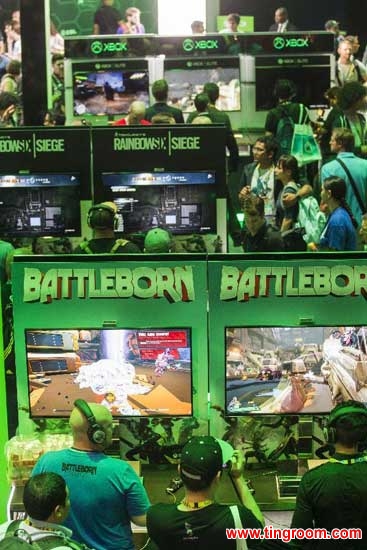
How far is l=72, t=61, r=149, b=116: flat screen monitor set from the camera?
12.8 meters

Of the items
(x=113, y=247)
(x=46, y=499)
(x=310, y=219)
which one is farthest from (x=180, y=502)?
(x=310, y=219)

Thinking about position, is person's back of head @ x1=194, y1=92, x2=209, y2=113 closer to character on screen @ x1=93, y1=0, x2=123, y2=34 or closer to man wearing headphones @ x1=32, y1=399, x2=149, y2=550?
man wearing headphones @ x1=32, y1=399, x2=149, y2=550

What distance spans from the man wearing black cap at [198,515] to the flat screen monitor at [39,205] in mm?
5089

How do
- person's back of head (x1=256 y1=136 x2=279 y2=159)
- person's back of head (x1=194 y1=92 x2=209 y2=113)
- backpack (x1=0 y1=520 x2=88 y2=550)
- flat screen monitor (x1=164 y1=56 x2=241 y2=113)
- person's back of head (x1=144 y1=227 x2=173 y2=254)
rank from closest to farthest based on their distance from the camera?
backpack (x1=0 y1=520 x2=88 y2=550)
person's back of head (x1=144 y1=227 x2=173 y2=254)
person's back of head (x1=256 y1=136 x2=279 y2=159)
person's back of head (x1=194 y1=92 x2=209 y2=113)
flat screen monitor (x1=164 y1=56 x2=241 y2=113)

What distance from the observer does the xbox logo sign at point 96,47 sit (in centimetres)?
1272

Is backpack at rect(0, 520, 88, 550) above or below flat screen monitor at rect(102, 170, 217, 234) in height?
below

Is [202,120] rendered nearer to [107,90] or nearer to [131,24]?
[107,90]

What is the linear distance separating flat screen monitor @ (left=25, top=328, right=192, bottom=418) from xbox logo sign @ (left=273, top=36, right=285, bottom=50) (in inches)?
335

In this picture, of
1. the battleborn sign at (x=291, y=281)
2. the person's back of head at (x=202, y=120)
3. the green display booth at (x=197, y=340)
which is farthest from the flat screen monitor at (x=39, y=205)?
the battleborn sign at (x=291, y=281)

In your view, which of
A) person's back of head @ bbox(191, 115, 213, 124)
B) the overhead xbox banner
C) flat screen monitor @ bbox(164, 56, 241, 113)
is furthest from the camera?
the overhead xbox banner

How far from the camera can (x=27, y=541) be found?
3.34 m

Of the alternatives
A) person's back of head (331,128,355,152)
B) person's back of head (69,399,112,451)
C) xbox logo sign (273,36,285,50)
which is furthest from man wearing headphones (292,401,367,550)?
xbox logo sign (273,36,285,50)

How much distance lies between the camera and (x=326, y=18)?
18.4 metres

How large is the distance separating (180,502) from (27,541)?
31.2 inches
